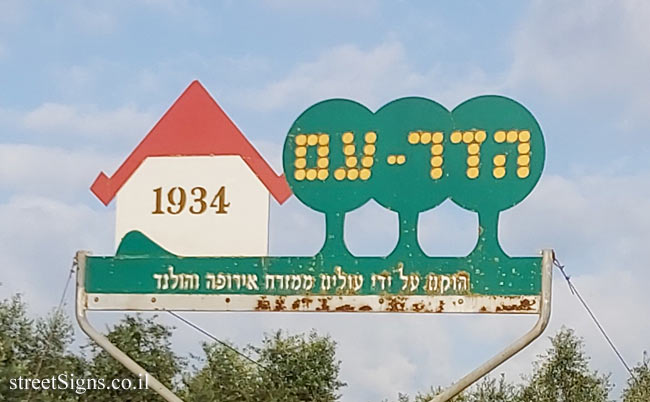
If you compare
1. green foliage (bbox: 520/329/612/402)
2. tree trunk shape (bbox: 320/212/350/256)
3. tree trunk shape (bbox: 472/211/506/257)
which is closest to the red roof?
tree trunk shape (bbox: 320/212/350/256)

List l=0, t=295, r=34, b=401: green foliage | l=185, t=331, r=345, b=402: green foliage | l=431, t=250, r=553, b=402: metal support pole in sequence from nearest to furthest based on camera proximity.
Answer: l=431, t=250, r=553, b=402: metal support pole → l=0, t=295, r=34, b=401: green foliage → l=185, t=331, r=345, b=402: green foliage

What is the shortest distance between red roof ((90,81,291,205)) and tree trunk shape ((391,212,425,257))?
1322 millimetres

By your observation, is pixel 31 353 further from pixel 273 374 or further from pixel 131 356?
pixel 273 374

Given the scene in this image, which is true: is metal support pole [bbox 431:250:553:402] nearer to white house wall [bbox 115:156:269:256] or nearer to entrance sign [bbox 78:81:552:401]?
entrance sign [bbox 78:81:552:401]

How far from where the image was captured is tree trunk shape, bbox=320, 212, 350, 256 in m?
9.41

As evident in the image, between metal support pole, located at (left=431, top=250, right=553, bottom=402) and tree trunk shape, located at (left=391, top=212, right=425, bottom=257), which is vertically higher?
tree trunk shape, located at (left=391, top=212, right=425, bottom=257)

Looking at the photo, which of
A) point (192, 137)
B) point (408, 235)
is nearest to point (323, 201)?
point (408, 235)

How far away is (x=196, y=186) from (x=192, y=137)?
438mm

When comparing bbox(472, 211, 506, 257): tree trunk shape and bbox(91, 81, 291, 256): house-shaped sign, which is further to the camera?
bbox(91, 81, 291, 256): house-shaped sign

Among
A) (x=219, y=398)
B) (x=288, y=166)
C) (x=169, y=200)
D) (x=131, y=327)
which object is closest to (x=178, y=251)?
(x=169, y=200)

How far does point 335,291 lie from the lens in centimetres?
932

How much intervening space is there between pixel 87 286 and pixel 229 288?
129 cm

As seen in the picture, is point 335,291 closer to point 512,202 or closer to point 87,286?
point 512,202

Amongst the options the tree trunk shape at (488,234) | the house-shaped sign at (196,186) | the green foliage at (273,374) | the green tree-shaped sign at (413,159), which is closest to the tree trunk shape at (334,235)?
the green tree-shaped sign at (413,159)
